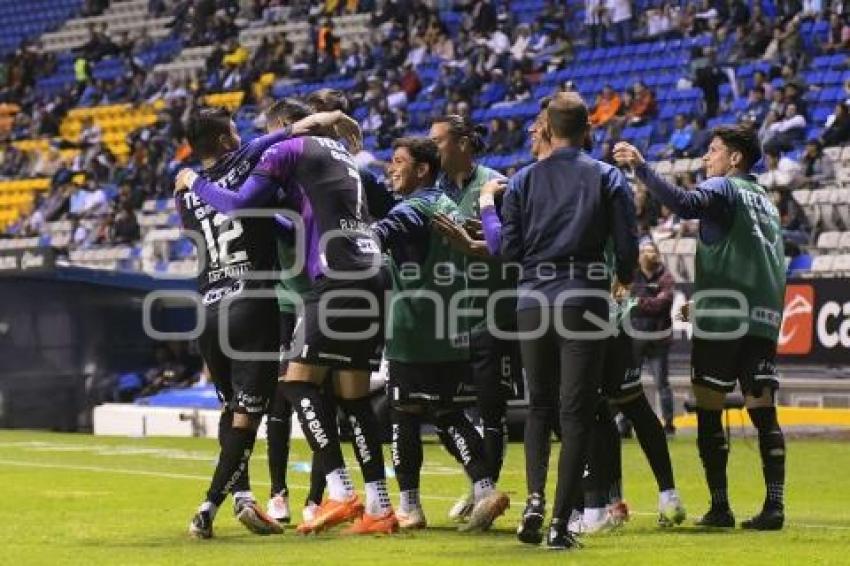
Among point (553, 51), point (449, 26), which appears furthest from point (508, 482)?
point (449, 26)

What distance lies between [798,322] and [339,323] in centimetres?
1061

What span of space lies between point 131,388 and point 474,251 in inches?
551

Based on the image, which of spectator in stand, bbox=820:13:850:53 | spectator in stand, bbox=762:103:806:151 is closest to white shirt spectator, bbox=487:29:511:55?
spectator in stand, bbox=820:13:850:53

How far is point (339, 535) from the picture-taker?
9.68 m

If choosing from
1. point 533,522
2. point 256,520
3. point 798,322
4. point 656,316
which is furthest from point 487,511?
point 798,322

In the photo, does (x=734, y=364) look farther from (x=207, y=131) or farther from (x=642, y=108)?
(x=642, y=108)

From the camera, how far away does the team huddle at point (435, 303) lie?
8.88 m

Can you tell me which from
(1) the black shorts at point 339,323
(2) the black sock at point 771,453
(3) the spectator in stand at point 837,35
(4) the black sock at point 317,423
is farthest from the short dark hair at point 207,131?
(3) the spectator in stand at point 837,35

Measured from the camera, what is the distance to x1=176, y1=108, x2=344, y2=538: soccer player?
9.72 m

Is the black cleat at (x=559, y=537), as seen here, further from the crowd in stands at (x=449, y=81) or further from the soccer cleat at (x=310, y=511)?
the crowd in stands at (x=449, y=81)

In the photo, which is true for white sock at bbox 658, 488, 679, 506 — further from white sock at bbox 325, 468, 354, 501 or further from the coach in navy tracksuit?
white sock at bbox 325, 468, 354, 501

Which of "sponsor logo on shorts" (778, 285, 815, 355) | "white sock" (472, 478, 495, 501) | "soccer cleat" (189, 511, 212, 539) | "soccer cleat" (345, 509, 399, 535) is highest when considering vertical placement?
"soccer cleat" (189, 511, 212, 539)

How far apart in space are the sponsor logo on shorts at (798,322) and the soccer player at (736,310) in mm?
9130

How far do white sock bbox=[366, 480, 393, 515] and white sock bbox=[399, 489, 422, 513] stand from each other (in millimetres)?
619
